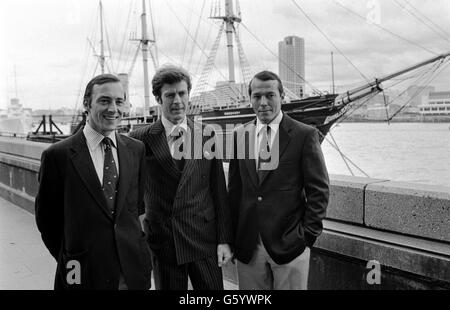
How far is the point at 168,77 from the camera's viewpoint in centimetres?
266

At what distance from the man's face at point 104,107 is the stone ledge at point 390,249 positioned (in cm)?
187

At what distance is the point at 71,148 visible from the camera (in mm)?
2295

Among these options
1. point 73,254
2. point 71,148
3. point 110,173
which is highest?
point 71,148

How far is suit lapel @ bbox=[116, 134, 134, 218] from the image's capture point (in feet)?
7.73

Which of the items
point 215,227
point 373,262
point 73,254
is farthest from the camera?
point 373,262

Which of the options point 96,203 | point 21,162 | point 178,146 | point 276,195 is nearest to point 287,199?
point 276,195

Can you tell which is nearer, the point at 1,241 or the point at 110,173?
the point at 110,173

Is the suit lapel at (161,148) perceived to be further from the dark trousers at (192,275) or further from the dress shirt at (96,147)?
the dark trousers at (192,275)

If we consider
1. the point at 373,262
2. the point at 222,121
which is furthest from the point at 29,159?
the point at 222,121

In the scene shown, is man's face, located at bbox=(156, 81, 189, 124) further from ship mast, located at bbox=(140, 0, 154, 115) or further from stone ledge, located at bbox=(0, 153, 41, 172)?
ship mast, located at bbox=(140, 0, 154, 115)

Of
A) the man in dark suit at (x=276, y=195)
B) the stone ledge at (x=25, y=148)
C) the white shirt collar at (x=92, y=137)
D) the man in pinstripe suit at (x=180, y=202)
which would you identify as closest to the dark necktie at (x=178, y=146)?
the man in pinstripe suit at (x=180, y=202)

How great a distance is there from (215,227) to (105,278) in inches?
30.5

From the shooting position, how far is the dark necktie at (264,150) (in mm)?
2607
